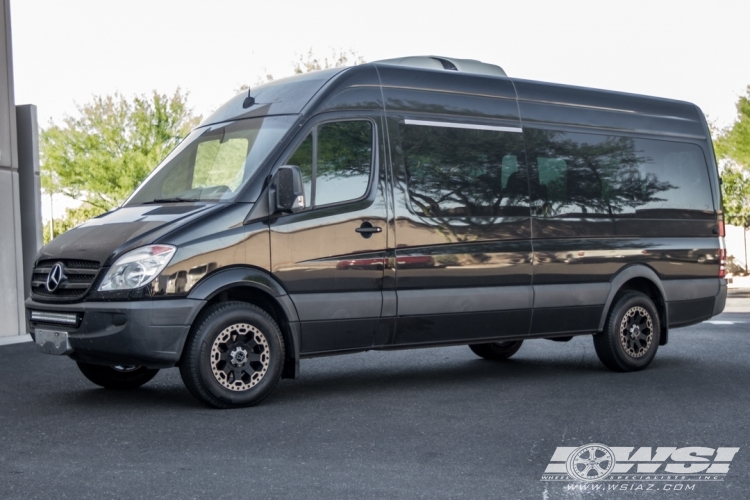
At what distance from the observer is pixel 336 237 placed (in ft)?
26.8

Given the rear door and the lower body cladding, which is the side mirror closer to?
the rear door

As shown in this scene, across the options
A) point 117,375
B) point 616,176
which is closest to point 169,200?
point 117,375

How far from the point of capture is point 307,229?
8008mm

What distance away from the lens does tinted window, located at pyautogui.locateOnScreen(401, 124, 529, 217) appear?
8.74m

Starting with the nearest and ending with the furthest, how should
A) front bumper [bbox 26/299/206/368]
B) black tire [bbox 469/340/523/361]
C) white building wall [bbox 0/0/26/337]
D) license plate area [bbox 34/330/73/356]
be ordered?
1. front bumper [bbox 26/299/206/368]
2. license plate area [bbox 34/330/73/356]
3. black tire [bbox 469/340/523/361]
4. white building wall [bbox 0/0/26/337]

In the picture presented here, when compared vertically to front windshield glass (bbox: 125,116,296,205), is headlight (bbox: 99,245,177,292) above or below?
below

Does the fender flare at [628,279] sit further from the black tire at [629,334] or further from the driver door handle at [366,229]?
the driver door handle at [366,229]

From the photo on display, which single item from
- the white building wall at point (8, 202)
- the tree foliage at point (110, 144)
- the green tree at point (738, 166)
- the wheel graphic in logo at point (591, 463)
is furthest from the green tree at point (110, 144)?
the wheel graphic in logo at point (591, 463)

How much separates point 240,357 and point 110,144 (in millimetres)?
45551

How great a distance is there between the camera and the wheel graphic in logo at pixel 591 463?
5.62 metres

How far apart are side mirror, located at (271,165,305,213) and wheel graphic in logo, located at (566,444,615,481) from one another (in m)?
2.78

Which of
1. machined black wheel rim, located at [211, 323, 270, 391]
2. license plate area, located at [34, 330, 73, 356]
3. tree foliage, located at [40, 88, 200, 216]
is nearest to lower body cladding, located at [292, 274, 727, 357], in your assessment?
machined black wheel rim, located at [211, 323, 270, 391]

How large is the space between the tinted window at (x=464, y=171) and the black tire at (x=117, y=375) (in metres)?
2.62

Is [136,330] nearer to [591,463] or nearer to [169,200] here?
[169,200]
